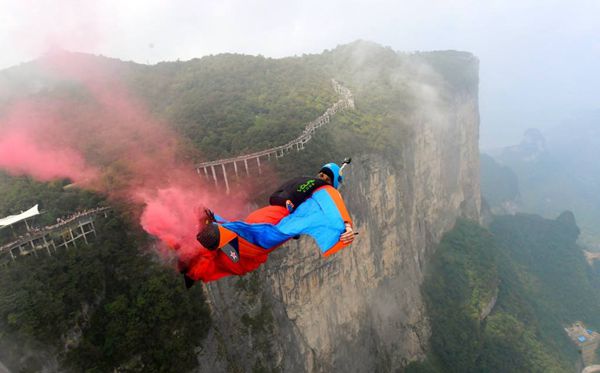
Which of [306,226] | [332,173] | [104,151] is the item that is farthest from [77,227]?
[306,226]

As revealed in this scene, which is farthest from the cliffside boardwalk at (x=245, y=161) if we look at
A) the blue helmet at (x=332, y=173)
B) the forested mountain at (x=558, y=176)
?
the forested mountain at (x=558, y=176)

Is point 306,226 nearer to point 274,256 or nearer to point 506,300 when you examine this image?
point 274,256

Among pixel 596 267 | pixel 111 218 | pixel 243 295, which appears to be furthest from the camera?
pixel 596 267

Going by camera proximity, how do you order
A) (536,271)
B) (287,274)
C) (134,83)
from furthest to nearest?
(536,271), (134,83), (287,274)

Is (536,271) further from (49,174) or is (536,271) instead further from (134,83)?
(49,174)

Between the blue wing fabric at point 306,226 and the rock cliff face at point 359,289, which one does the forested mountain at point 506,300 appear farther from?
the blue wing fabric at point 306,226

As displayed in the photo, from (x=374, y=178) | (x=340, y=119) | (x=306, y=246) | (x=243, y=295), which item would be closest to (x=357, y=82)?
(x=340, y=119)
